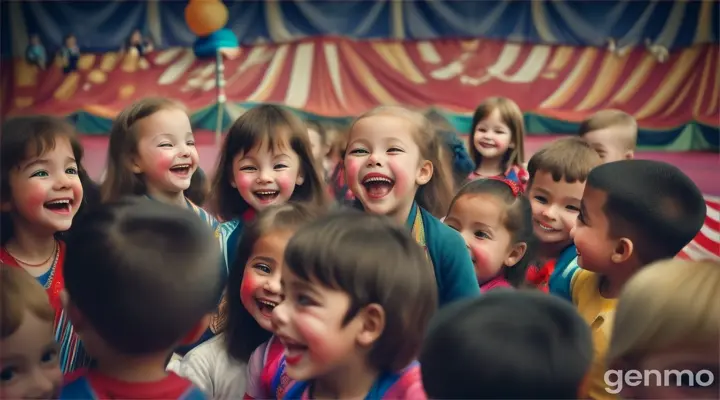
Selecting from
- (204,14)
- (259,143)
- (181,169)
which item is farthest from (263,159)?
(204,14)

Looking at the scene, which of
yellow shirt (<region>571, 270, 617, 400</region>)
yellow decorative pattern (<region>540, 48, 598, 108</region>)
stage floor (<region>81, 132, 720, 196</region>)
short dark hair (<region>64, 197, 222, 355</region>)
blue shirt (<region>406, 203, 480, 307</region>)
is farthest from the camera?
yellow decorative pattern (<region>540, 48, 598, 108</region>)

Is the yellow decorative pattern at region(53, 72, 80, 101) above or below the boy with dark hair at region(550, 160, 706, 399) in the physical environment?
above

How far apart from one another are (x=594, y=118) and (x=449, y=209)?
4.69 feet

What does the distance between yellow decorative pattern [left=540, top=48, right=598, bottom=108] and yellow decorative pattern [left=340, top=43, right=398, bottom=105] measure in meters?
1.79

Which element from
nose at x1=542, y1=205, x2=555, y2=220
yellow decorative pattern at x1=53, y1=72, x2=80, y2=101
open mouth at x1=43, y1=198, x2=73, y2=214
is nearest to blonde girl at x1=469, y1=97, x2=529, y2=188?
nose at x1=542, y1=205, x2=555, y2=220

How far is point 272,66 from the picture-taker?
926 cm

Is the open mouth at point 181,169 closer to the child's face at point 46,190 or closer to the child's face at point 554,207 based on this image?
the child's face at point 46,190

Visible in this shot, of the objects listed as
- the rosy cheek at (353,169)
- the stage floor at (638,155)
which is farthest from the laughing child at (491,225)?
the stage floor at (638,155)

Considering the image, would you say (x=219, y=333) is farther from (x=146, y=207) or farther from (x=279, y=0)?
(x=279, y=0)

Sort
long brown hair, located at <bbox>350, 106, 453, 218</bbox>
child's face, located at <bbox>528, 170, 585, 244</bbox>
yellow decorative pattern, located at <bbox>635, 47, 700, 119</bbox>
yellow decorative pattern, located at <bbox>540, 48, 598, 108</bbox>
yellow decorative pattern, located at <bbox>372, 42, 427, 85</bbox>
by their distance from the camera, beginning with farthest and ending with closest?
Answer: yellow decorative pattern, located at <bbox>372, 42, 427, 85</bbox>, yellow decorative pattern, located at <bbox>540, 48, 598, 108</bbox>, yellow decorative pattern, located at <bbox>635, 47, 700, 119</bbox>, child's face, located at <bbox>528, 170, 585, 244</bbox>, long brown hair, located at <bbox>350, 106, 453, 218</bbox>

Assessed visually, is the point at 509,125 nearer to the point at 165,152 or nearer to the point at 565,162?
the point at 565,162

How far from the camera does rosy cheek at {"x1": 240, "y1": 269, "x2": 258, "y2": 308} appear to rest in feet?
5.63

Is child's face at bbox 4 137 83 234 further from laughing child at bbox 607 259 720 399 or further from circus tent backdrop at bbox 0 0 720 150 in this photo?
circus tent backdrop at bbox 0 0 720 150

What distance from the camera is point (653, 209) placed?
70.7 inches
